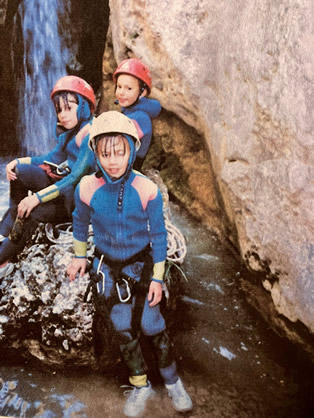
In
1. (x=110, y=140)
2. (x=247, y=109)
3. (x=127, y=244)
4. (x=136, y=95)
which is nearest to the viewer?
(x=110, y=140)

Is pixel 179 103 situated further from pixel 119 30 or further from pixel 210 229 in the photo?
pixel 210 229

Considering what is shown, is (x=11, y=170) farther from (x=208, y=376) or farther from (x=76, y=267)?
(x=208, y=376)

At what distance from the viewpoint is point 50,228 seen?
5.66 feet

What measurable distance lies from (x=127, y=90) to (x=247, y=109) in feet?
1.85

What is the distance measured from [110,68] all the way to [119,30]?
0.25 metres

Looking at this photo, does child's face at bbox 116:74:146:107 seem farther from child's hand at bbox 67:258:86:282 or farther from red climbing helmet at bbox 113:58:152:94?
child's hand at bbox 67:258:86:282

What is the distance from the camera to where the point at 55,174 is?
5.36 ft

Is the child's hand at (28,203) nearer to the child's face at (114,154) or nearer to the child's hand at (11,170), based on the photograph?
the child's hand at (11,170)

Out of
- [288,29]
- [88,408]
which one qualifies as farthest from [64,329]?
[288,29]

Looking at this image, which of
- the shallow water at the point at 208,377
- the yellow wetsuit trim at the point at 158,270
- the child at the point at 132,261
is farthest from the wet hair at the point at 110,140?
the shallow water at the point at 208,377

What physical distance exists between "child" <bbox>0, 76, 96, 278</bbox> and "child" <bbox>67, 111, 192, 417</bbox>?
14cm

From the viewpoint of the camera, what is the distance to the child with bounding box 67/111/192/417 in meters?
1.43

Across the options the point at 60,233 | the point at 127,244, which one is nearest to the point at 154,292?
the point at 127,244

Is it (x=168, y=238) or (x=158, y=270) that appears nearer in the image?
(x=158, y=270)
